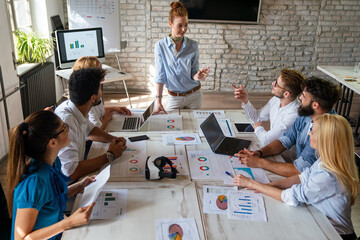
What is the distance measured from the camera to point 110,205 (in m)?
1.71

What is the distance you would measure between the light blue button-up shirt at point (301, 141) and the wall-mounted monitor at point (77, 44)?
3.11 m

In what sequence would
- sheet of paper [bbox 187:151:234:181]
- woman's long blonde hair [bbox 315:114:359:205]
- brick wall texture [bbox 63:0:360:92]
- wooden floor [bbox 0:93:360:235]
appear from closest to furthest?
woman's long blonde hair [bbox 315:114:359:205]
sheet of paper [bbox 187:151:234:181]
wooden floor [bbox 0:93:360:235]
brick wall texture [bbox 63:0:360:92]

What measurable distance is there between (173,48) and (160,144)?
1.19 m

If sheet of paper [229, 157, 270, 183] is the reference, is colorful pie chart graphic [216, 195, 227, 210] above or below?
below

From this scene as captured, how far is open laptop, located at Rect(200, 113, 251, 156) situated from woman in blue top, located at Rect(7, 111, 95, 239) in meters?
1.06

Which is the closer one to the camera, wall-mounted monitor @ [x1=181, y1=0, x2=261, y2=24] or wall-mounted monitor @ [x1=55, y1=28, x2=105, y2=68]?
wall-mounted monitor @ [x1=55, y1=28, x2=105, y2=68]

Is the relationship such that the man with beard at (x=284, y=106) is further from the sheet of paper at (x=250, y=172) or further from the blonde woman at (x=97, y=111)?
the blonde woman at (x=97, y=111)

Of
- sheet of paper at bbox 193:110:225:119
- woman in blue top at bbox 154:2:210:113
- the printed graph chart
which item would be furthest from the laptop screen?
the printed graph chart

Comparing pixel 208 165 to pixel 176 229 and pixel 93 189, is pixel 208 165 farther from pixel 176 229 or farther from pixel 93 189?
pixel 93 189

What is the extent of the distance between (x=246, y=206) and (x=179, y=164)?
21.9 inches

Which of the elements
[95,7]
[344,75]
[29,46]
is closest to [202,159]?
[29,46]

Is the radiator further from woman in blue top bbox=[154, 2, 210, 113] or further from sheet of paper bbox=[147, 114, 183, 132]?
sheet of paper bbox=[147, 114, 183, 132]

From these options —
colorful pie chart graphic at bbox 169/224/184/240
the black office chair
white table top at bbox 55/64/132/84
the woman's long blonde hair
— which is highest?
the woman's long blonde hair

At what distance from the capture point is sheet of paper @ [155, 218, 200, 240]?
151 centimetres
